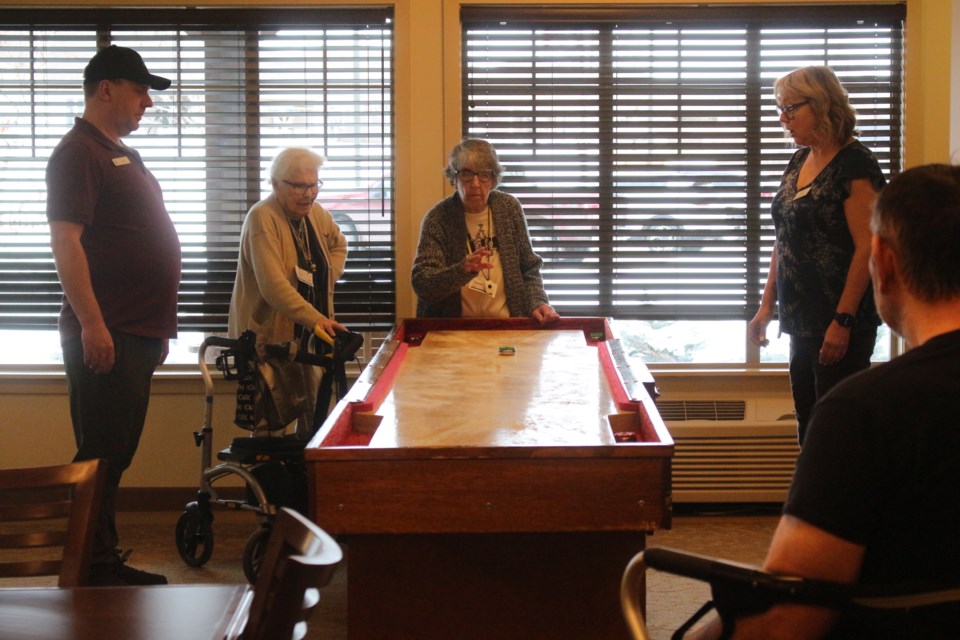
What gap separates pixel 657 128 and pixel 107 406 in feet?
8.53

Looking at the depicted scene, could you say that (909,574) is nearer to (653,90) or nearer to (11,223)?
(653,90)

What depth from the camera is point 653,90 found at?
4473 millimetres

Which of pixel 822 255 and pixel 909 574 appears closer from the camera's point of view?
pixel 909 574

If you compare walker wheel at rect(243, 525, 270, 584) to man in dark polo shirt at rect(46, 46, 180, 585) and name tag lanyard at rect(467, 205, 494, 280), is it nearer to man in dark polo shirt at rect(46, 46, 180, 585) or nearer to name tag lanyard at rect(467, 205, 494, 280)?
man in dark polo shirt at rect(46, 46, 180, 585)

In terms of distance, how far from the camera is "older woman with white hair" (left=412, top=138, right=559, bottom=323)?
385 centimetres

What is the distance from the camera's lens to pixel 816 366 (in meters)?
3.19

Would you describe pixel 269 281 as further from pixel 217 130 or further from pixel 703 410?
pixel 703 410

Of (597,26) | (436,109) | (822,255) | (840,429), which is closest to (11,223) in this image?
(436,109)

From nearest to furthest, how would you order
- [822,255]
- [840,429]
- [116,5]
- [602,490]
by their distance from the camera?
[840,429] < [602,490] < [822,255] < [116,5]

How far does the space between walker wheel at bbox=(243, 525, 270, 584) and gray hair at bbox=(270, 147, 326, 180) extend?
125 cm

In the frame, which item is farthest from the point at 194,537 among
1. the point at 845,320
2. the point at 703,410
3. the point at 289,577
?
the point at 289,577

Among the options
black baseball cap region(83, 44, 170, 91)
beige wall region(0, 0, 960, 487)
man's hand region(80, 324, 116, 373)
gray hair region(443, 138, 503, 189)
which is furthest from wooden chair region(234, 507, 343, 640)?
beige wall region(0, 0, 960, 487)

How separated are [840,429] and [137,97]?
2.71 m

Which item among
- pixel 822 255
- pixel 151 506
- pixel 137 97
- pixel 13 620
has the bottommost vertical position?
pixel 151 506
